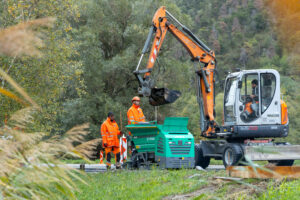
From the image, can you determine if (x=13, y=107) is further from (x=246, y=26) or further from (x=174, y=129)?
(x=246, y=26)

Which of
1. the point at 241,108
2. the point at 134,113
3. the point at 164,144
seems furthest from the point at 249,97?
the point at 134,113

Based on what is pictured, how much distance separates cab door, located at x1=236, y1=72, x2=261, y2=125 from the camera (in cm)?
A: 1419

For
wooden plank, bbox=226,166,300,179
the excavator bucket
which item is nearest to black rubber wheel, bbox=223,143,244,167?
the excavator bucket

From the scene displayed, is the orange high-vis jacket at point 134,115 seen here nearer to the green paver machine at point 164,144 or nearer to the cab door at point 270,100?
the green paver machine at point 164,144

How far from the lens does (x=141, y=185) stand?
29.5 ft

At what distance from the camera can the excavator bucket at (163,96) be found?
45.9ft

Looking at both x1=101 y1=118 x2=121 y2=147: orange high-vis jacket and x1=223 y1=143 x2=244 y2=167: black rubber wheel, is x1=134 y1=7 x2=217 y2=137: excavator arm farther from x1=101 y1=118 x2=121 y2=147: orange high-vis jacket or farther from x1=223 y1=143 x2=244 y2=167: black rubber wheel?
x1=101 y1=118 x2=121 y2=147: orange high-vis jacket

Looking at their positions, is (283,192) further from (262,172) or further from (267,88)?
(267,88)

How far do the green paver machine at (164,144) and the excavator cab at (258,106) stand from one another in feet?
6.21

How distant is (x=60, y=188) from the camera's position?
3.30 metres

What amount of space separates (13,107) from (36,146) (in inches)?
469

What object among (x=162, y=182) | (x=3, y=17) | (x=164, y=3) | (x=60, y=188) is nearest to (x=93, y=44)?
(x=164, y=3)

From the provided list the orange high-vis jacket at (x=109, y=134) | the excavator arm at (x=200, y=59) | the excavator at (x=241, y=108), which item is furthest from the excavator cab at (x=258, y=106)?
the orange high-vis jacket at (x=109, y=134)

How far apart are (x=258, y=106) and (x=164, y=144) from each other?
138 inches
